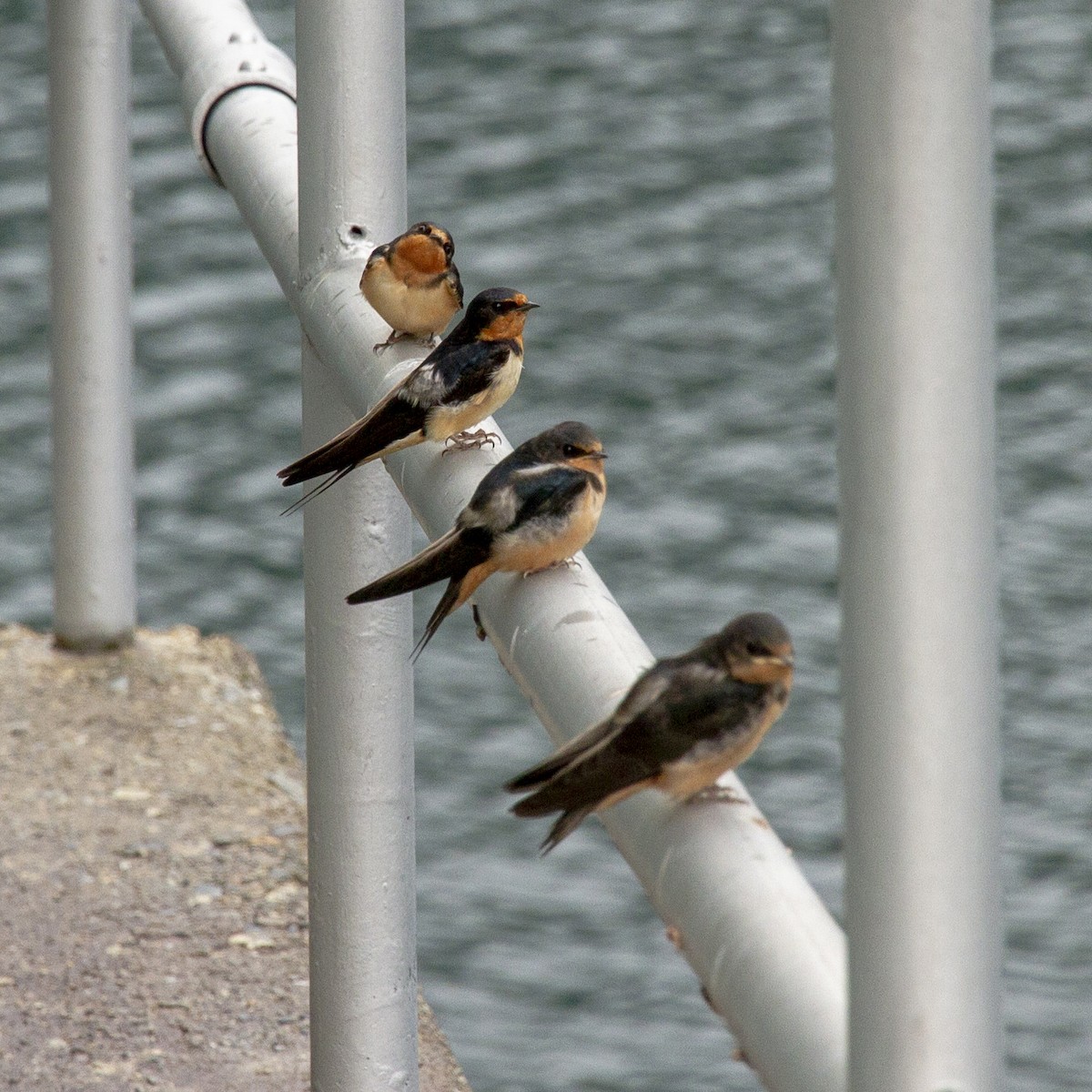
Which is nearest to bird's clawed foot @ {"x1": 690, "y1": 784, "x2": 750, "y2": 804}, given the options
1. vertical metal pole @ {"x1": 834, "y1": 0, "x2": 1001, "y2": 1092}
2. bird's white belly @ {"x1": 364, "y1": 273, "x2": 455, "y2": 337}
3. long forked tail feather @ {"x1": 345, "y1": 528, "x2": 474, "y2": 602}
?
vertical metal pole @ {"x1": 834, "y1": 0, "x2": 1001, "y2": 1092}

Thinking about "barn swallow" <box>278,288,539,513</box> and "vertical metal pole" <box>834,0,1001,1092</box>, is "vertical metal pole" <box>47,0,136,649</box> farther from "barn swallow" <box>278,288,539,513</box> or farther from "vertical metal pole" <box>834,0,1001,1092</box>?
"vertical metal pole" <box>834,0,1001,1092</box>

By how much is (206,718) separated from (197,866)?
2.18 ft

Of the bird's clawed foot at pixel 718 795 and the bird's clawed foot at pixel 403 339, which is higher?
the bird's clawed foot at pixel 718 795

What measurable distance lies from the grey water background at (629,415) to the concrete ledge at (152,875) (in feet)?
5.75

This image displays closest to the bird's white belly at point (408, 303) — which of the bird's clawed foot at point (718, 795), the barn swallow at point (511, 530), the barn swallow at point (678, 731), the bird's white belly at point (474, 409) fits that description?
the bird's white belly at point (474, 409)

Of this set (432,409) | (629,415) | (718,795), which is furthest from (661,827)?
(629,415)

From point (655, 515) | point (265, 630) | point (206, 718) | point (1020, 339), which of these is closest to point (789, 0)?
point (1020, 339)

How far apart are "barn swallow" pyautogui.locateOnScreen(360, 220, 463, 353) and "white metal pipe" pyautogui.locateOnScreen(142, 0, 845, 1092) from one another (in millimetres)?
30

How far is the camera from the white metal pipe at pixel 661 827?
50.3 inches

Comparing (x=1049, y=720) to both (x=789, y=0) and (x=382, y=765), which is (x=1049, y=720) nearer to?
(x=382, y=765)

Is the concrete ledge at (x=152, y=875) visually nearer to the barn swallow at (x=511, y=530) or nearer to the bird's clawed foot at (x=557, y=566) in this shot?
the barn swallow at (x=511, y=530)

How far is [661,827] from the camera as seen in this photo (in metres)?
1.50

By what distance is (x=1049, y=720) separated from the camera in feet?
24.6

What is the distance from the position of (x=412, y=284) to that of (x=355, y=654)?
1.51 ft
